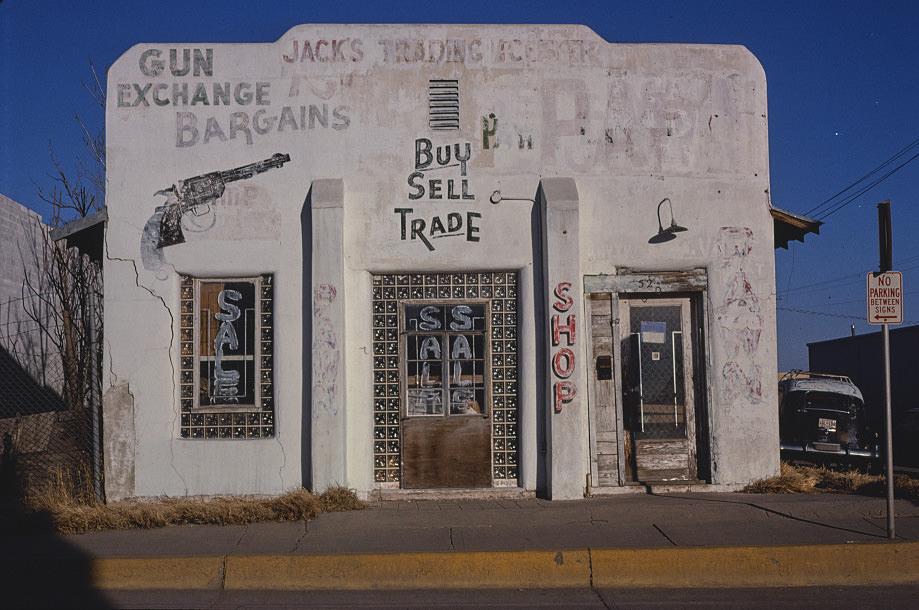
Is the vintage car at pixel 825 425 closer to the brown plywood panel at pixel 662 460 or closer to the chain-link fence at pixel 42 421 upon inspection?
the brown plywood panel at pixel 662 460

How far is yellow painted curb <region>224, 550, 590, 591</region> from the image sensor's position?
255 inches

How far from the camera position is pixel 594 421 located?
29.8 ft

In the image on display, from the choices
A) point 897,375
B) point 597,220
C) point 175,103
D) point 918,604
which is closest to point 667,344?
point 597,220

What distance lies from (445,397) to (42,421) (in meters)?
7.41

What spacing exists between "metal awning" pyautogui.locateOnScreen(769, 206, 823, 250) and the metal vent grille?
13.1 feet

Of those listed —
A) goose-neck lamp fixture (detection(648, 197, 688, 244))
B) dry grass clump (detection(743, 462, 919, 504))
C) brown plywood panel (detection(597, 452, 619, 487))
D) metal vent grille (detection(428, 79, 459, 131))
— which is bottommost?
dry grass clump (detection(743, 462, 919, 504))

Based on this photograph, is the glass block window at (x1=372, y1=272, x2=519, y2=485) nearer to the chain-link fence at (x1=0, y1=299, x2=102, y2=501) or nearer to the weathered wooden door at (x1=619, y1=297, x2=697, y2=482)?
the weathered wooden door at (x1=619, y1=297, x2=697, y2=482)

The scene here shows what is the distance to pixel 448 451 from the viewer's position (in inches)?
353

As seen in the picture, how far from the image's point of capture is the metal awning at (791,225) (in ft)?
30.2

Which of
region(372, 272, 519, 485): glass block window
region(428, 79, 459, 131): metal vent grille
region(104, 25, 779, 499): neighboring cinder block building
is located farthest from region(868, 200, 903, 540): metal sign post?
region(428, 79, 459, 131): metal vent grille

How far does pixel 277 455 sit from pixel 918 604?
6.33 m

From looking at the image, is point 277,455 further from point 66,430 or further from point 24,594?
point 66,430

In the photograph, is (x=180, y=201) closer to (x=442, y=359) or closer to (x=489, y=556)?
(x=442, y=359)

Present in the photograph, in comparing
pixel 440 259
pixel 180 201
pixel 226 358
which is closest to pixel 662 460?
pixel 440 259
